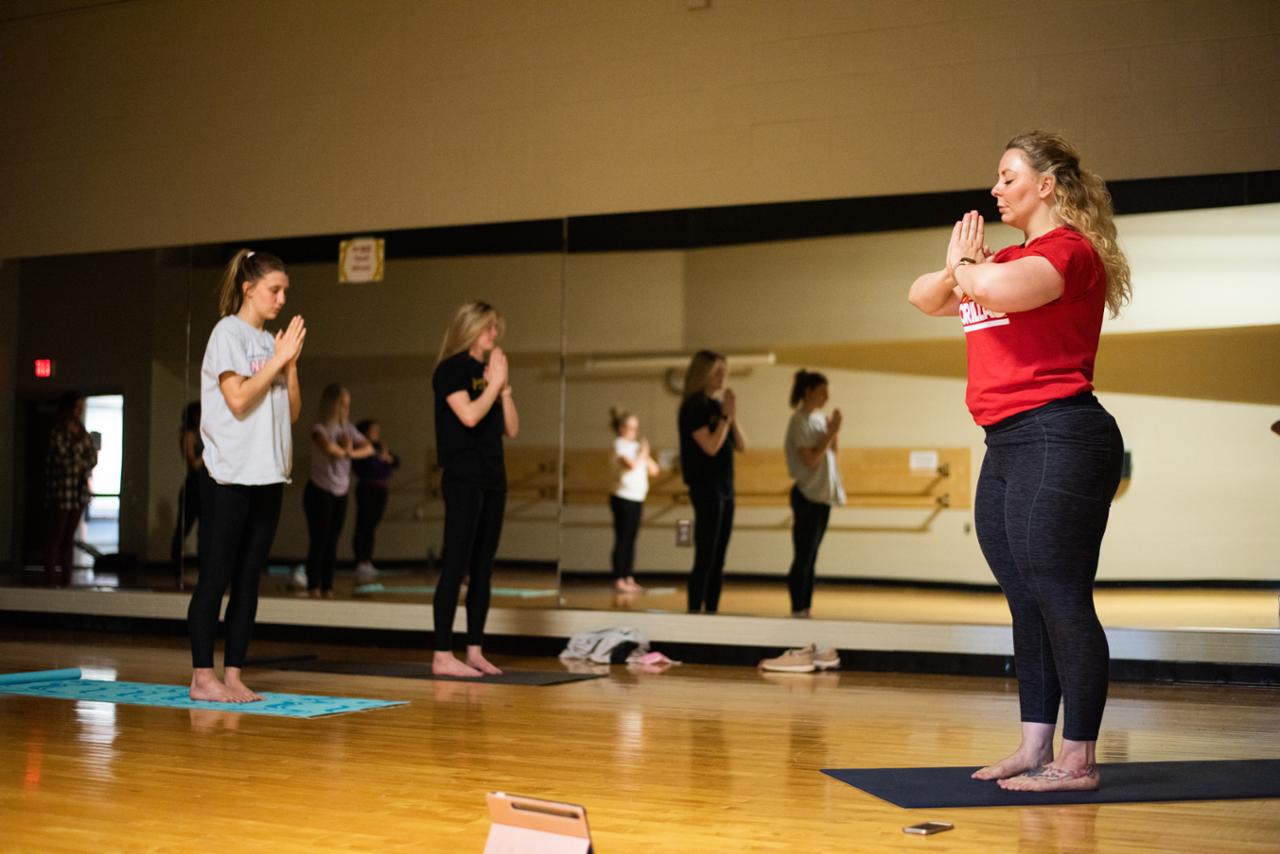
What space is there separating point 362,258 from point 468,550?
2.40 m

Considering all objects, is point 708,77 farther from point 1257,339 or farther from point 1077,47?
point 1257,339

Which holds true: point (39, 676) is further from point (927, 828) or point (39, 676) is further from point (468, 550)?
point (927, 828)

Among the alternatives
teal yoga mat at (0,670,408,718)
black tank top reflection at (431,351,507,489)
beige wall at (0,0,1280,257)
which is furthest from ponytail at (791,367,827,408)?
teal yoga mat at (0,670,408,718)

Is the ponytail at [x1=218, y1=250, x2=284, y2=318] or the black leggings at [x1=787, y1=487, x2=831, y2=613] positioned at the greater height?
the ponytail at [x1=218, y1=250, x2=284, y2=318]

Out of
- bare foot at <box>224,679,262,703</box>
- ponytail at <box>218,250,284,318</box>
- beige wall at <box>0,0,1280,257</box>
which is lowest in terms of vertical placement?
bare foot at <box>224,679,262,703</box>

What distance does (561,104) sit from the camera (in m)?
6.38

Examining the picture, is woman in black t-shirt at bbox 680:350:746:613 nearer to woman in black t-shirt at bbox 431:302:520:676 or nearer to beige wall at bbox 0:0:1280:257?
beige wall at bbox 0:0:1280:257

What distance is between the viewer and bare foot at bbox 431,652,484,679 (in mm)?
5066

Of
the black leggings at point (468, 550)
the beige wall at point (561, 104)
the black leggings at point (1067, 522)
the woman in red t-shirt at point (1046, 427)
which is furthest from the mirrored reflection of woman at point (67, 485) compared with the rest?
the black leggings at point (1067, 522)

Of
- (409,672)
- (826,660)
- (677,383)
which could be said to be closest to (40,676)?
(409,672)

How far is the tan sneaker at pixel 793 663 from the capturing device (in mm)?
5520

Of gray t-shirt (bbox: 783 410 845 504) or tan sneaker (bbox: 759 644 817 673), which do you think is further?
gray t-shirt (bbox: 783 410 845 504)

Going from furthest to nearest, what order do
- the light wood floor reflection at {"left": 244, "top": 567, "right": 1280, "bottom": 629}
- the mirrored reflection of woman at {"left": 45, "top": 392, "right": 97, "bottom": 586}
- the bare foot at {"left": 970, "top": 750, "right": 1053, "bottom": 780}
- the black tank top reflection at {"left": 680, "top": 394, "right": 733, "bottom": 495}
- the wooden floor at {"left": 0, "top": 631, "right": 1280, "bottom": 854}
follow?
the mirrored reflection of woman at {"left": 45, "top": 392, "right": 97, "bottom": 586} → the black tank top reflection at {"left": 680, "top": 394, "right": 733, "bottom": 495} → the light wood floor reflection at {"left": 244, "top": 567, "right": 1280, "bottom": 629} → the bare foot at {"left": 970, "top": 750, "right": 1053, "bottom": 780} → the wooden floor at {"left": 0, "top": 631, "right": 1280, "bottom": 854}

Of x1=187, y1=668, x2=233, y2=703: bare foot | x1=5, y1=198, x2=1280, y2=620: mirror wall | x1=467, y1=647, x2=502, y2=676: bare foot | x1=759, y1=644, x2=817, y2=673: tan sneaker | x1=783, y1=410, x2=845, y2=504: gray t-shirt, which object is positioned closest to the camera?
x1=187, y1=668, x2=233, y2=703: bare foot
